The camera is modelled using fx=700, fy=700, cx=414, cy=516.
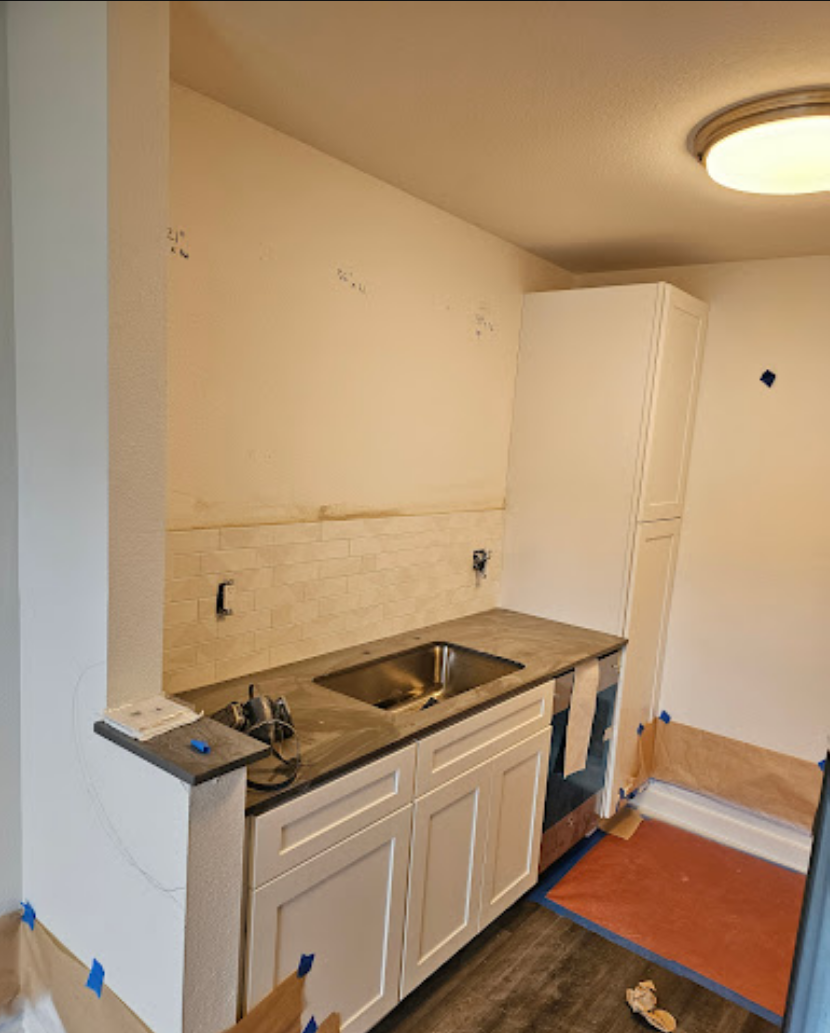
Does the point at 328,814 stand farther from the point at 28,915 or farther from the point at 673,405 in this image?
the point at 673,405

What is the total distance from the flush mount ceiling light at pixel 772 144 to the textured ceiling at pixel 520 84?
4 cm

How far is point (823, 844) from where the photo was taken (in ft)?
3.47

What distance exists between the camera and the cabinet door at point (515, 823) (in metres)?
2.15

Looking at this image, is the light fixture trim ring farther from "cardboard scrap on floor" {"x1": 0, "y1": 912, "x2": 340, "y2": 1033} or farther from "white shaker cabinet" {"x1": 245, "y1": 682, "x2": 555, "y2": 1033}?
"cardboard scrap on floor" {"x1": 0, "y1": 912, "x2": 340, "y2": 1033}

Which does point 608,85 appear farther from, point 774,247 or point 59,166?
point 774,247

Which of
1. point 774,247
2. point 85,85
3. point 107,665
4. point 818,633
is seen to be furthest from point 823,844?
point 774,247

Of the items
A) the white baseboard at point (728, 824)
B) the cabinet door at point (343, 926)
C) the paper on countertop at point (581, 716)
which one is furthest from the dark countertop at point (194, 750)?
the white baseboard at point (728, 824)

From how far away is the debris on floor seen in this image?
6.46 ft

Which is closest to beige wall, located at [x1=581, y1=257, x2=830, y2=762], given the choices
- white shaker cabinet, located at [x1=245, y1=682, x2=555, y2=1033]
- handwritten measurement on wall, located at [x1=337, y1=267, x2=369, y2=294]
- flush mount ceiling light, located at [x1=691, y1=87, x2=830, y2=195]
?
white shaker cabinet, located at [x1=245, y1=682, x2=555, y2=1033]

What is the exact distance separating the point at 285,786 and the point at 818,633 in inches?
88.9

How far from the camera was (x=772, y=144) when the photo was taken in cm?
159

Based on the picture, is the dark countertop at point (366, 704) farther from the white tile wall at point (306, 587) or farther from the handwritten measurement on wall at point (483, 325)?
the handwritten measurement on wall at point (483, 325)

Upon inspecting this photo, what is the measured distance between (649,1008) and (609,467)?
69.7 inches

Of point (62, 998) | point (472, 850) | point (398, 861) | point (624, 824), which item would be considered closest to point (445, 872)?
point (472, 850)
